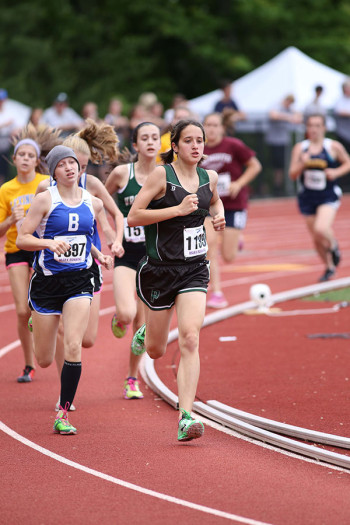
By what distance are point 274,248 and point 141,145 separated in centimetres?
1157

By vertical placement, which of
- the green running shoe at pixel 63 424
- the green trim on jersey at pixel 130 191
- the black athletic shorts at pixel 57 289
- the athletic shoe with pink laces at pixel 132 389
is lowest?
the green running shoe at pixel 63 424

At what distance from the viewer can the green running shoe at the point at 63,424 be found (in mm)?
7415

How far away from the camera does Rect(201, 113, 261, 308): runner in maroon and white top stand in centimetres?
1282

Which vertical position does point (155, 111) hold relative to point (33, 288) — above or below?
above

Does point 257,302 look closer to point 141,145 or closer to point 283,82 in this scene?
point 141,145

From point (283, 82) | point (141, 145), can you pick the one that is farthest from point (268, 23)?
point (141, 145)

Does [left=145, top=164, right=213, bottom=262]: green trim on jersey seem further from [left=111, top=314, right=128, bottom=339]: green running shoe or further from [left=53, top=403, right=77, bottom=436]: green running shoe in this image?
[left=111, top=314, right=128, bottom=339]: green running shoe

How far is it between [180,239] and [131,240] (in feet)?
5.49

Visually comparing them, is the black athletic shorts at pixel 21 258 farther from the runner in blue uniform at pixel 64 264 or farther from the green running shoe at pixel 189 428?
the green running shoe at pixel 189 428

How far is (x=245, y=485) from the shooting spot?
6.04 metres

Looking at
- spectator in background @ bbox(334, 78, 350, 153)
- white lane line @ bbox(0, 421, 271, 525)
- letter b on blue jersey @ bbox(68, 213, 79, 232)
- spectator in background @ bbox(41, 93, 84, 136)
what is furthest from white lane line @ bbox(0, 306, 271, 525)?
spectator in background @ bbox(334, 78, 350, 153)

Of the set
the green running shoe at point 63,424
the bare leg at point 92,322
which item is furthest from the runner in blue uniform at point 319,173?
the green running shoe at point 63,424

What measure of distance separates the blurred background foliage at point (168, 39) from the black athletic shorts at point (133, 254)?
93.9 ft

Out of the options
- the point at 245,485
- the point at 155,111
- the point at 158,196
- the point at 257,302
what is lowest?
the point at 245,485
